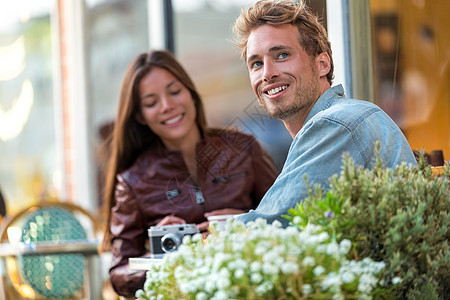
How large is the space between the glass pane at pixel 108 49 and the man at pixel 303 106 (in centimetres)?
341

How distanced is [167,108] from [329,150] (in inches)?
64.9

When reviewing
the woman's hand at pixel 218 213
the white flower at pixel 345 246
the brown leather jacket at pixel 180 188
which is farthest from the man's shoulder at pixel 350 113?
the brown leather jacket at pixel 180 188

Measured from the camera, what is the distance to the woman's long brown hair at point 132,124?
11.1 ft

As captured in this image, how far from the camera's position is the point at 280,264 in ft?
4.01

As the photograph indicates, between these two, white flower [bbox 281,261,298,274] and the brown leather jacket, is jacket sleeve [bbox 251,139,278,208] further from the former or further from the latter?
white flower [bbox 281,261,298,274]

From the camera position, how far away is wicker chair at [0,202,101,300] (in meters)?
3.54

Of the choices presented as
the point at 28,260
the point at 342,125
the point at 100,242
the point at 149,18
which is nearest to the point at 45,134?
the point at 149,18

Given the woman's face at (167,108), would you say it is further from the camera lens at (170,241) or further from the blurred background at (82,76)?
the camera lens at (170,241)

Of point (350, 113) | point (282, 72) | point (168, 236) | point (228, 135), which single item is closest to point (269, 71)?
point (282, 72)

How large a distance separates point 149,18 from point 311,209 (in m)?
4.20

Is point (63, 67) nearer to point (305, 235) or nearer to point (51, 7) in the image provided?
point (51, 7)

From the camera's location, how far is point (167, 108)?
10.8 feet

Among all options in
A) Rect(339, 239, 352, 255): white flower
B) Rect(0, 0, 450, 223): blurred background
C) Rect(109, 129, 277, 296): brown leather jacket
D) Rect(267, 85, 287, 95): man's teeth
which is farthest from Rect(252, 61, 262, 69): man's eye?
Rect(0, 0, 450, 223): blurred background

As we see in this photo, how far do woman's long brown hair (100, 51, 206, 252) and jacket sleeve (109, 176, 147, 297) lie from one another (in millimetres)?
136
